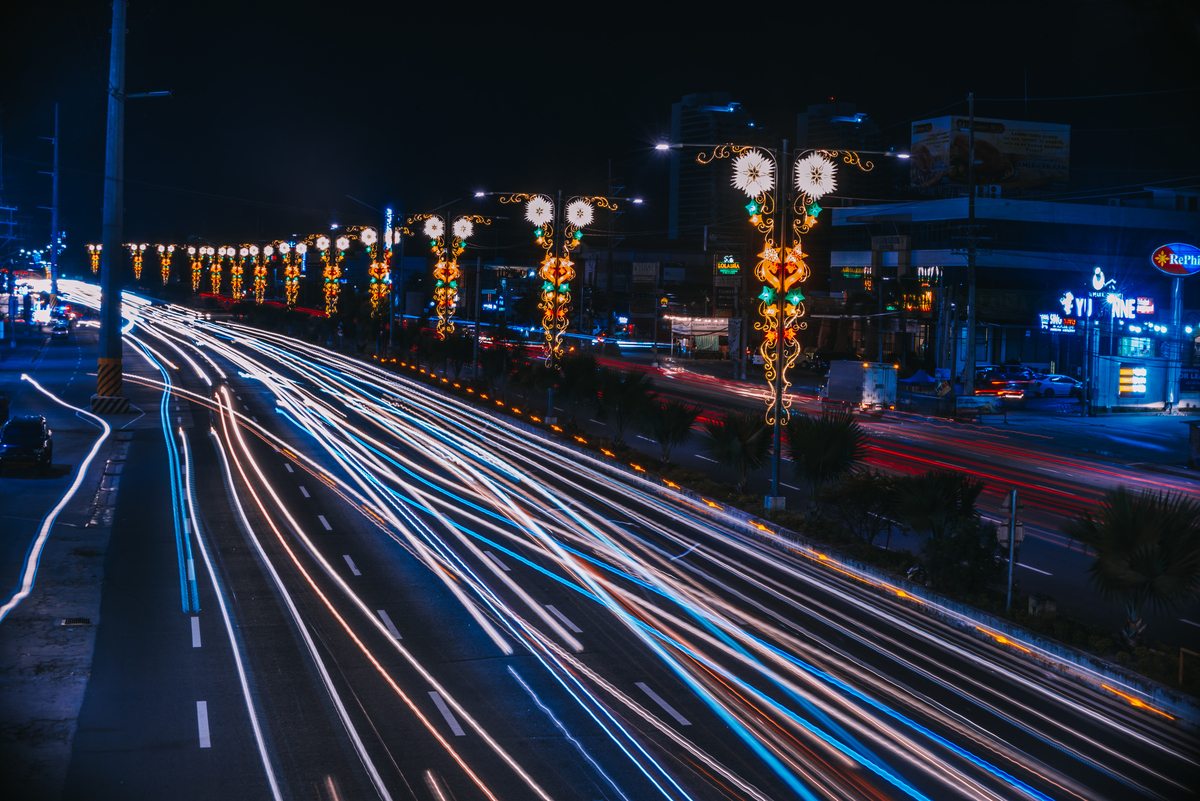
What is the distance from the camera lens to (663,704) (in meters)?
13.8

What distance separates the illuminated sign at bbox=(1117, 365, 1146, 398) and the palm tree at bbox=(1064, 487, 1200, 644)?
4159cm

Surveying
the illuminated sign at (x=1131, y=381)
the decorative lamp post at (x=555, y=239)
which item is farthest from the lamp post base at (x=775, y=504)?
the illuminated sign at (x=1131, y=381)

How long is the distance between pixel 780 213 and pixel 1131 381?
118 feet

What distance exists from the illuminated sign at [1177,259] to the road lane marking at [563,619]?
43427mm

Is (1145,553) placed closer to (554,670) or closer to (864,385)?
(554,670)

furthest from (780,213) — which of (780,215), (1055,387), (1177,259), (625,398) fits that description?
(1055,387)

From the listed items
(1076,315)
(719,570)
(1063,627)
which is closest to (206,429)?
(719,570)

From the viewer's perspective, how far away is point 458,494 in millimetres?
27922

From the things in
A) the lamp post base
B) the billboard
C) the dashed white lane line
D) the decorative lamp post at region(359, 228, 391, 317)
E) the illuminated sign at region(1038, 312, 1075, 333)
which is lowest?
the dashed white lane line

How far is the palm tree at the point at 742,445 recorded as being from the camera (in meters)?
28.1

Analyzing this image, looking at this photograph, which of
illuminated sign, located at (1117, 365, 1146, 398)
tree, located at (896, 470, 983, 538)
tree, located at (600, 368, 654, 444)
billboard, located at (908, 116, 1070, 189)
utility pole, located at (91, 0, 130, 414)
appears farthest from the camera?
billboard, located at (908, 116, 1070, 189)

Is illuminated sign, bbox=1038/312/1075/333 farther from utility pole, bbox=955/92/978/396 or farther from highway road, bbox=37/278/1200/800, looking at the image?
Result: highway road, bbox=37/278/1200/800

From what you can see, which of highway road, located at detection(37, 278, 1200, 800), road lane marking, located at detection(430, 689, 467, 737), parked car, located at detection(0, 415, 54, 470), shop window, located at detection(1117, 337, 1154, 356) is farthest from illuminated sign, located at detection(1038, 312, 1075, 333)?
road lane marking, located at detection(430, 689, 467, 737)

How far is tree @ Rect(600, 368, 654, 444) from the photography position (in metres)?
35.4
